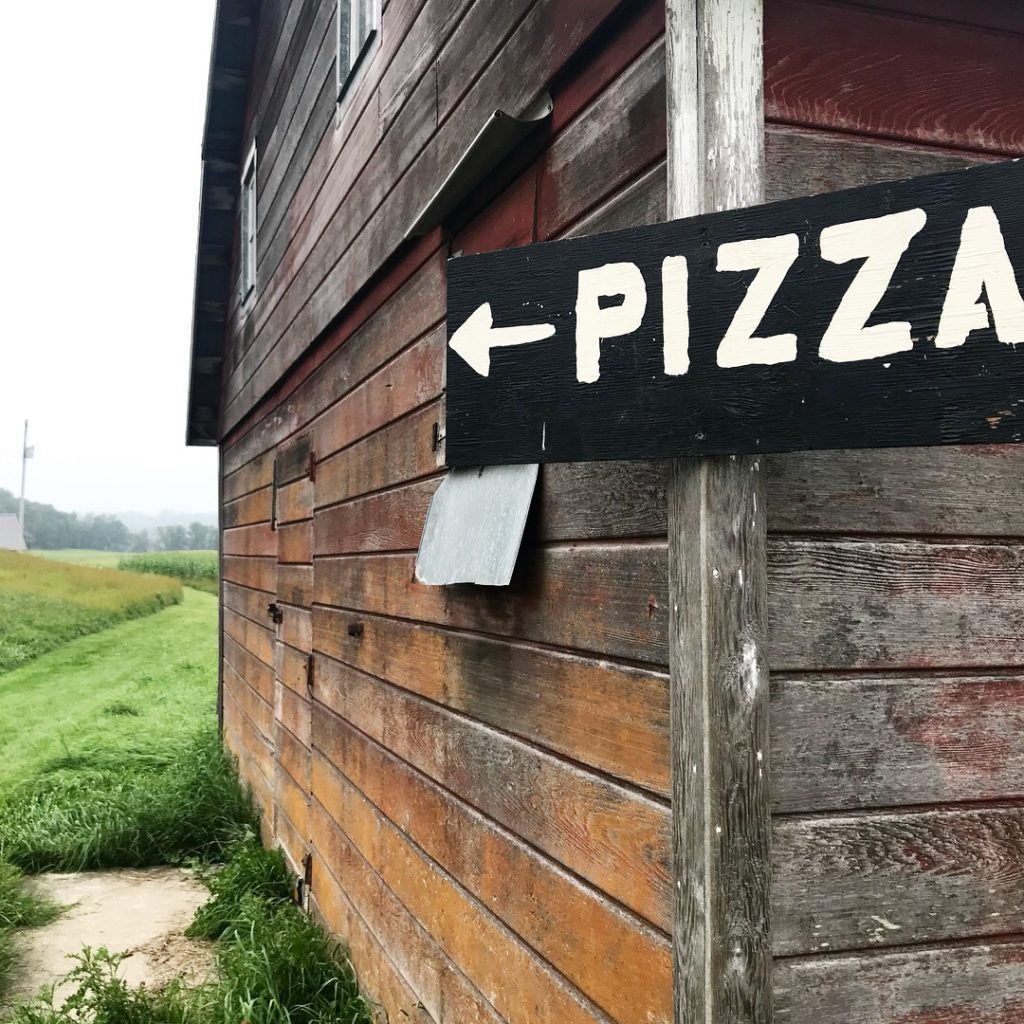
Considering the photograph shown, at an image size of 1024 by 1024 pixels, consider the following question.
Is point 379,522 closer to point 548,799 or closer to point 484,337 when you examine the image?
point 548,799

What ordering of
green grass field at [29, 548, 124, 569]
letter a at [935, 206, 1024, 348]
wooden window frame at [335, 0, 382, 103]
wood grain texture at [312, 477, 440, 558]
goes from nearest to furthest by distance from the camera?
letter a at [935, 206, 1024, 348] → wood grain texture at [312, 477, 440, 558] → wooden window frame at [335, 0, 382, 103] → green grass field at [29, 548, 124, 569]

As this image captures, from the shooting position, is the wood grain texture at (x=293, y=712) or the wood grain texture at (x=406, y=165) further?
the wood grain texture at (x=293, y=712)

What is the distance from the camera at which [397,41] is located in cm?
361

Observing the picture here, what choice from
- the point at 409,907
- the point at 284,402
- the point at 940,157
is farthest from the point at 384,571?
the point at 284,402

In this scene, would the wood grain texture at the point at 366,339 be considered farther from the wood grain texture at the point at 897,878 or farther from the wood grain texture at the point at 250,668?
the wood grain texture at the point at 897,878

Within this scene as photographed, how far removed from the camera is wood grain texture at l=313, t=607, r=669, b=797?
1.81m

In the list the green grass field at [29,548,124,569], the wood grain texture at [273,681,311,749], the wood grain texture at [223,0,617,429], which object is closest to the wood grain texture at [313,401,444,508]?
the wood grain texture at [223,0,617,429]

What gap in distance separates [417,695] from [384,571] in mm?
589

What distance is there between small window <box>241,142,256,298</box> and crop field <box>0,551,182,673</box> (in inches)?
521

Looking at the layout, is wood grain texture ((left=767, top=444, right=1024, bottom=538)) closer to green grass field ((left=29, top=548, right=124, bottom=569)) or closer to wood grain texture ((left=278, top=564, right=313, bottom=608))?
wood grain texture ((left=278, top=564, right=313, bottom=608))

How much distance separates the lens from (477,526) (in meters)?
2.42

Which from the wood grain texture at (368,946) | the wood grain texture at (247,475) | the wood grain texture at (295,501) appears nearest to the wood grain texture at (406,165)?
the wood grain texture at (295,501)

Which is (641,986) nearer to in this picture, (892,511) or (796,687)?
(796,687)

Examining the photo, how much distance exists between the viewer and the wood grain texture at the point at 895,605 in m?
1.66
